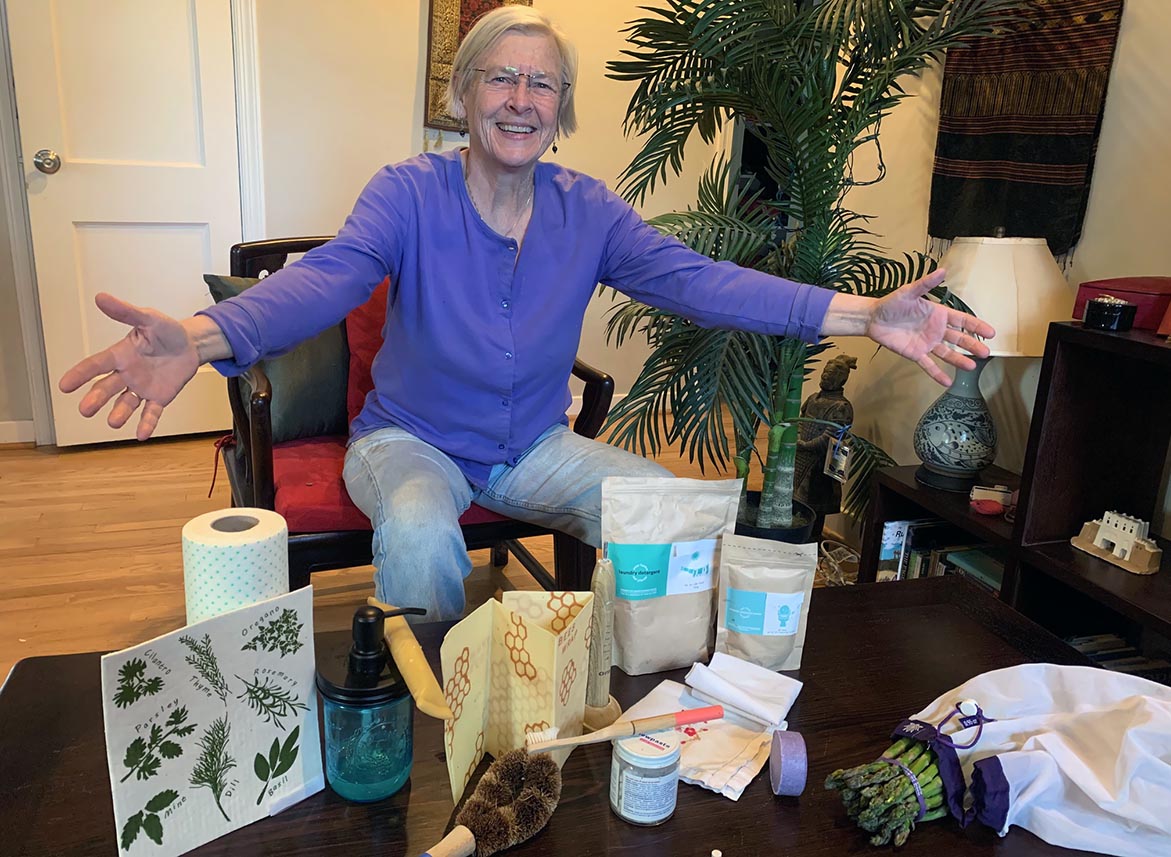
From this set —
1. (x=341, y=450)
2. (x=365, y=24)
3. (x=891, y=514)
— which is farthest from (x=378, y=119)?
(x=891, y=514)

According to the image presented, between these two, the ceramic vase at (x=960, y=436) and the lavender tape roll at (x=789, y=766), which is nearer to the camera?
the lavender tape roll at (x=789, y=766)

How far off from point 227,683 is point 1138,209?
5.98 ft

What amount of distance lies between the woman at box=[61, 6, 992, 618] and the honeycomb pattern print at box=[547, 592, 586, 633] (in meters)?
0.50

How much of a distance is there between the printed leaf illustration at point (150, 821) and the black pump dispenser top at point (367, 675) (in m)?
0.15

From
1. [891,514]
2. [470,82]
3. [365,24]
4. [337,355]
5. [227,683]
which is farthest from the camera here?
[365,24]

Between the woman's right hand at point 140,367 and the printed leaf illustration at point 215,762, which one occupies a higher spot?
the woman's right hand at point 140,367

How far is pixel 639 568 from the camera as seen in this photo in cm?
107

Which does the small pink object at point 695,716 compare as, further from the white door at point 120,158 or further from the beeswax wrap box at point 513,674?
the white door at point 120,158

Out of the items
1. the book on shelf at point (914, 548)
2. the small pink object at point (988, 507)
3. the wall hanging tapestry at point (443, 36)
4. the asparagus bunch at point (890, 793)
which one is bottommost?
the book on shelf at point (914, 548)

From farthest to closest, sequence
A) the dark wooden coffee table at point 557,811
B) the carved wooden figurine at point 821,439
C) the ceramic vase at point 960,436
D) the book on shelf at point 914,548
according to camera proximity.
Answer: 1. the carved wooden figurine at point 821,439
2. the book on shelf at point 914,548
3. the ceramic vase at point 960,436
4. the dark wooden coffee table at point 557,811

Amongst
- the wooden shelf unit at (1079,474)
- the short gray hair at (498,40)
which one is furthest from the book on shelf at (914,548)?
the short gray hair at (498,40)

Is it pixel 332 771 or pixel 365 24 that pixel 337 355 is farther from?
pixel 365 24

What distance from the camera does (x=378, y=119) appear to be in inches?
129

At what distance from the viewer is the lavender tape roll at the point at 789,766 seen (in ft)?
2.89
